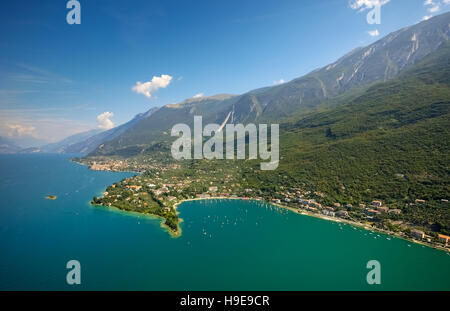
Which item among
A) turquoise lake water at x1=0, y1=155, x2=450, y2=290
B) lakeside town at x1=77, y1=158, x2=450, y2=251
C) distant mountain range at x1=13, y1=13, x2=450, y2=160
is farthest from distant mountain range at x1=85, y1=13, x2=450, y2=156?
turquoise lake water at x1=0, y1=155, x2=450, y2=290

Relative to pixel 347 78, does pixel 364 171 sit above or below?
below

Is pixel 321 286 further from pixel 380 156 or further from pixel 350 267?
pixel 380 156

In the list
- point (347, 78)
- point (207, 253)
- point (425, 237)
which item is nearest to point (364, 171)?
point (425, 237)

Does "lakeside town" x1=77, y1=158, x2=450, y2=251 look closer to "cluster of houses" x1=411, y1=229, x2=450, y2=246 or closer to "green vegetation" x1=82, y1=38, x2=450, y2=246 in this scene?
"cluster of houses" x1=411, y1=229, x2=450, y2=246

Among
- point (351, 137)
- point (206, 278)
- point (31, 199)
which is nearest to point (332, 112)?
point (351, 137)

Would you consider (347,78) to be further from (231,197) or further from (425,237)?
(425,237)

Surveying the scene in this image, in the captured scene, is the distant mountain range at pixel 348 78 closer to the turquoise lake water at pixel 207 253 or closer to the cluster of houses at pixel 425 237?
the turquoise lake water at pixel 207 253
